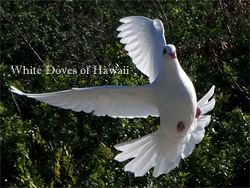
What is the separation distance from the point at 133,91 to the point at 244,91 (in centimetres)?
229

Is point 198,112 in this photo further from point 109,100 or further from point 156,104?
point 109,100

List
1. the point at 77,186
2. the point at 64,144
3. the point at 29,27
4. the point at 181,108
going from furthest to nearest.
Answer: the point at 29,27 < the point at 64,144 < the point at 77,186 < the point at 181,108

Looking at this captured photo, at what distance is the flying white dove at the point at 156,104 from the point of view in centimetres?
788

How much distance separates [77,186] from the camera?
880 centimetres

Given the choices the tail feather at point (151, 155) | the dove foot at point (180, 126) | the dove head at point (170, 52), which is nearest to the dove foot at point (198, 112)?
the dove foot at point (180, 126)

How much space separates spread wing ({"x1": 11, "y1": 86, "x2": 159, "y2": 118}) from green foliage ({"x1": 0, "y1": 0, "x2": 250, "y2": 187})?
69 cm

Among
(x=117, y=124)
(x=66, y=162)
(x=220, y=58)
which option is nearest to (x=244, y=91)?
(x=220, y=58)

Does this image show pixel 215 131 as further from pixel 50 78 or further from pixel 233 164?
pixel 50 78

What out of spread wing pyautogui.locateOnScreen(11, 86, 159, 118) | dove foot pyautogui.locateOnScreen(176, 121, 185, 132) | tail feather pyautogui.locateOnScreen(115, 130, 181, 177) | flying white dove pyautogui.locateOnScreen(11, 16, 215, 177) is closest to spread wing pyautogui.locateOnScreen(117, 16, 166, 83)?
flying white dove pyautogui.locateOnScreen(11, 16, 215, 177)

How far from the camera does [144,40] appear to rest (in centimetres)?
870

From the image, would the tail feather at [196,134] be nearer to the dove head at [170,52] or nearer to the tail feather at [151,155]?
the tail feather at [151,155]

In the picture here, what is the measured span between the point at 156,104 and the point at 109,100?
0.32 metres

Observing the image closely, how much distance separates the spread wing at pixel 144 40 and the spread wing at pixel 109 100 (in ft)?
1.51

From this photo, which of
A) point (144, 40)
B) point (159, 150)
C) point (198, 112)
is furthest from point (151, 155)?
point (144, 40)
